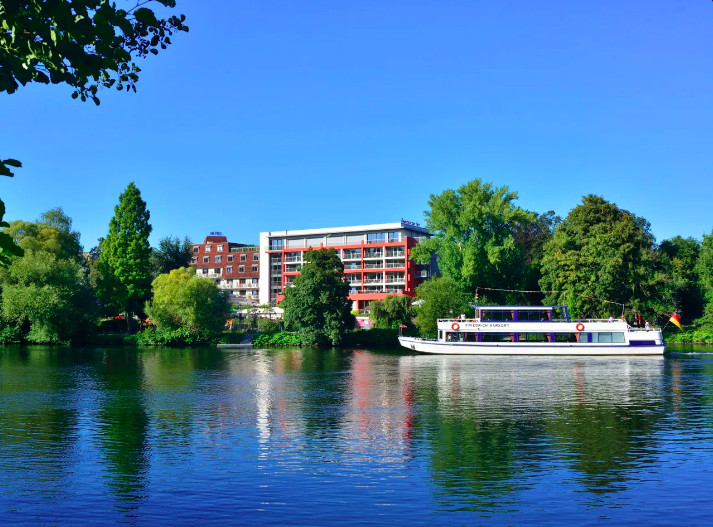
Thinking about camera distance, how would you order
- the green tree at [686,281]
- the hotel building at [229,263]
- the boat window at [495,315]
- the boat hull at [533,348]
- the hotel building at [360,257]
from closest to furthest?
the boat hull at [533,348] → the boat window at [495,315] → the green tree at [686,281] → the hotel building at [360,257] → the hotel building at [229,263]

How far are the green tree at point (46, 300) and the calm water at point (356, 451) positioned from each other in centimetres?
4197

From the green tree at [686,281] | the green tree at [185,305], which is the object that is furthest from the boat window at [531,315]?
the green tree at [185,305]

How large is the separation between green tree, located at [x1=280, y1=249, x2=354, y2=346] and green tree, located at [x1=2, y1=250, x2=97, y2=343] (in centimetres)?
2780

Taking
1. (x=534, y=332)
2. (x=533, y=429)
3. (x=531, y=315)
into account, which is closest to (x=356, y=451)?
(x=533, y=429)

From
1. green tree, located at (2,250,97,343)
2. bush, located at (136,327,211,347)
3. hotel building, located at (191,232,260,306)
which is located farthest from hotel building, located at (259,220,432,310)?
green tree, located at (2,250,97,343)

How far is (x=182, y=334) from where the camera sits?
95938 millimetres

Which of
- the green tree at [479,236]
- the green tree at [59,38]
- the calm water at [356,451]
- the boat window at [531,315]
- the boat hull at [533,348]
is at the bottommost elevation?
the calm water at [356,451]

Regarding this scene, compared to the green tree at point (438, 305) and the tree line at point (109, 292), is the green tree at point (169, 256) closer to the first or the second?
the tree line at point (109, 292)

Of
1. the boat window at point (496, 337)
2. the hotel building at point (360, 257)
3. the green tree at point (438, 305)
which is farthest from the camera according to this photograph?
the hotel building at point (360, 257)

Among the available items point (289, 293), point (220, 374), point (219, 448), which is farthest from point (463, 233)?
point (219, 448)

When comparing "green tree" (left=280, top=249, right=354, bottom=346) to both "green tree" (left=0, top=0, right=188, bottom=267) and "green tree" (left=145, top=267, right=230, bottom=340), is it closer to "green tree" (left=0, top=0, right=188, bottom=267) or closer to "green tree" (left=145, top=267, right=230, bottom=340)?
"green tree" (left=145, top=267, right=230, bottom=340)

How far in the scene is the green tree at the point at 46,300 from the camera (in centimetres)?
8531

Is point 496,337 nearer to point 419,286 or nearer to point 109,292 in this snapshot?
point 419,286

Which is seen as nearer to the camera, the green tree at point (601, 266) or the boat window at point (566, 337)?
the boat window at point (566, 337)
